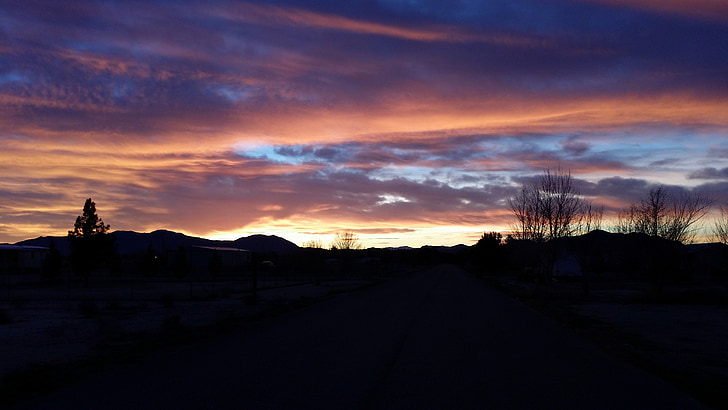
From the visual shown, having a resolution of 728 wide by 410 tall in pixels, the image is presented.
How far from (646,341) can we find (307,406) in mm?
11665

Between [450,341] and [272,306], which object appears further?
[272,306]

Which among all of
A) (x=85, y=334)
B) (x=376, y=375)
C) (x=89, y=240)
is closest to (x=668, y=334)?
(x=376, y=375)

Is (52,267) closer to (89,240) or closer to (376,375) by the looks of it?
(89,240)

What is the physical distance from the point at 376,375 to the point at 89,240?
5695cm

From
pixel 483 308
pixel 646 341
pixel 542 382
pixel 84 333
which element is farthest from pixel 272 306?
pixel 542 382

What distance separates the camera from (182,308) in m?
27.5

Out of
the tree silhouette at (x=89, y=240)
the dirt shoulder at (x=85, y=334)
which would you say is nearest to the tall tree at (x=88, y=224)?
the tree silhouette at (x=89, y=240)

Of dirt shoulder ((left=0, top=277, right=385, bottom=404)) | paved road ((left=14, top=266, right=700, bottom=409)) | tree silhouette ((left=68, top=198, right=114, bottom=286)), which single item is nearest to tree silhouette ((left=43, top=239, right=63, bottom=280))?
tree silhouette ((left=68, top=198, right=114, bottom=286))

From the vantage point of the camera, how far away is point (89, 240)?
198 ft

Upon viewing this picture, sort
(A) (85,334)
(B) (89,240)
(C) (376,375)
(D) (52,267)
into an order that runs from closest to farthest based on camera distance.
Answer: (C) (376,375) < (A) (85,334) < (B) (89,240) < (D) (52,267)

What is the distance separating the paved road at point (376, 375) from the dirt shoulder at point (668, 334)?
0.62 metres

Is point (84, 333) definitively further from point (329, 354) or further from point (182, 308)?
point (182, 308)

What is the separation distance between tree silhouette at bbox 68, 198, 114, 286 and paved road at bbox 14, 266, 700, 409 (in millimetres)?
48963

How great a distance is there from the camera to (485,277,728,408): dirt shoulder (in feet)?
34.8
